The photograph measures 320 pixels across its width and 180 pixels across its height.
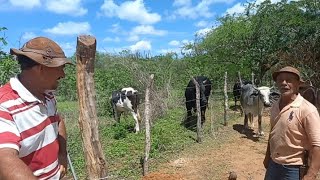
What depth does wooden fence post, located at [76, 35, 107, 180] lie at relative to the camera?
3755 millimetres

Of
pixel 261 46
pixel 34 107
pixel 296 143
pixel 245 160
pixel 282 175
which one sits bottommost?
pixel 245 160

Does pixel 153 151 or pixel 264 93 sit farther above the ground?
pixel 264 93

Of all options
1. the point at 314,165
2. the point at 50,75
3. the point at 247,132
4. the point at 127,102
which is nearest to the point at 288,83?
the point at 314,165

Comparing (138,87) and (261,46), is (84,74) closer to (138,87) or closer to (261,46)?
(138,87)

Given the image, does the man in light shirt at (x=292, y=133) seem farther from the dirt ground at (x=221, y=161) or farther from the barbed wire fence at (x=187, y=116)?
the barbed wire fence at (x=187, y=116)

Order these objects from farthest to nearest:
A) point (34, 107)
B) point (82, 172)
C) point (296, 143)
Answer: point (82, 172) → point (296, 143) → point (34, 107)

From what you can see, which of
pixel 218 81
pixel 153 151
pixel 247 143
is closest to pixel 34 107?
pixel 153 151

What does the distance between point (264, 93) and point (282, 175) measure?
723cm

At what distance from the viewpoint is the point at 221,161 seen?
28.0ft

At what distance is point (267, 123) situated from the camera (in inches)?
503

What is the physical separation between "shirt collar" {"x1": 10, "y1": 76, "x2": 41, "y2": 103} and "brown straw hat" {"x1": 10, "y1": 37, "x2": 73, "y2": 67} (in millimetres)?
167

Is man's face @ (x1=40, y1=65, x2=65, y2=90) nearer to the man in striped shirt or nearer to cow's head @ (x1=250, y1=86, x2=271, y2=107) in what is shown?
the man in striped shirt

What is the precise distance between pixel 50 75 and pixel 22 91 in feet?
0.59

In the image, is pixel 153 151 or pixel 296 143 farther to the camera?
pixel 153 151
